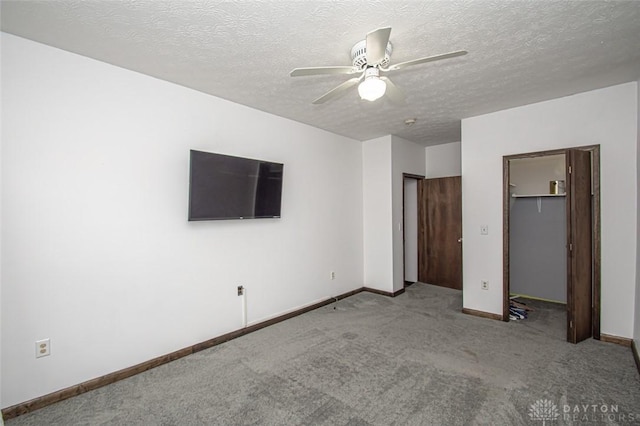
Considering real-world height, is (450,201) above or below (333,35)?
below

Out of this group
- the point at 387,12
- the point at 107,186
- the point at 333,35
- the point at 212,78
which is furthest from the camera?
the point at 212,78

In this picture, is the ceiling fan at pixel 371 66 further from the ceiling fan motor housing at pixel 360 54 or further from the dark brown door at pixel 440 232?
the dark brown door at pixel 440 232

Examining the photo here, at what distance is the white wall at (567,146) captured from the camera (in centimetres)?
279

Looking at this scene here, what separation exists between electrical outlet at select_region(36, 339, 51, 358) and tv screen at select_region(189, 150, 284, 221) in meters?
1.30

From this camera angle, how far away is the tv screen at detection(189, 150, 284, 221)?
8.85ft

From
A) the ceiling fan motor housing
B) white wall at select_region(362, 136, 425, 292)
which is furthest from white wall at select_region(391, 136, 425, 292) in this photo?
the ceiling fan motor housing

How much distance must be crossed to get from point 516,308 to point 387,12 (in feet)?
12.6

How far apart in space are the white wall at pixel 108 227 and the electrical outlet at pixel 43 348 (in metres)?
0.03

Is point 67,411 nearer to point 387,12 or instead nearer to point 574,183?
point 387,12

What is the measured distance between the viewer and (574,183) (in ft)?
9.32

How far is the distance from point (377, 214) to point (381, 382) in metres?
2.79

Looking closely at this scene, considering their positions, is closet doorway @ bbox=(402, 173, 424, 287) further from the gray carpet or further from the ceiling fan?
the ceiling fan

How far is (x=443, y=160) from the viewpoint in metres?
5.21

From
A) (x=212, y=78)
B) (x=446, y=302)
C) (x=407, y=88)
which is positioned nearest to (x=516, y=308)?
(x=446, y=302)
